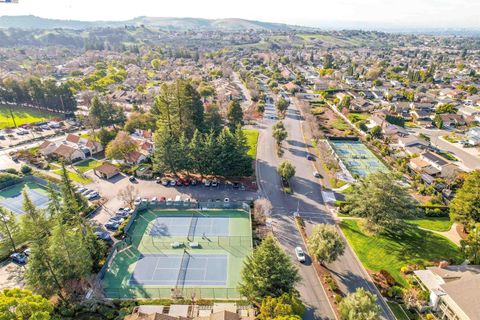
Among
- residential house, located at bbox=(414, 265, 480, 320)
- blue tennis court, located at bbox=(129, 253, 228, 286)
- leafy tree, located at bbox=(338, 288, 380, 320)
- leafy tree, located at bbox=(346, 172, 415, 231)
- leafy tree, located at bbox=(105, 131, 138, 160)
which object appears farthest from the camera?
leafy tree, located at bbox=(105, 131, 138, 160)

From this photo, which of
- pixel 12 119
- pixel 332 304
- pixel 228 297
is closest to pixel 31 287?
pixel 228 297

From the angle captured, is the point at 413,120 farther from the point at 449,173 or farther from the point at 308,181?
the point at 308,181

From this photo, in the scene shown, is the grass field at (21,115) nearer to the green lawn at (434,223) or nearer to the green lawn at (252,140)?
the green lawn at (252,140)

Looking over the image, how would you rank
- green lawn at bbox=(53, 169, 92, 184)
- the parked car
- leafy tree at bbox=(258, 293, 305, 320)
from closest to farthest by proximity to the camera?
1. leafy tree at bbox=(258, 293, 305, 320)
2. the parked car
3. green lawn at bbox=(53, 169, 92, 184)

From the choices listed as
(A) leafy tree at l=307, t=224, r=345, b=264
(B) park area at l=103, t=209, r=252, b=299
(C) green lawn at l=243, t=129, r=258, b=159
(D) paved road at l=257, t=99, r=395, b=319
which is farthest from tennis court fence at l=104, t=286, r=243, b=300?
(C) green lawn at l=243, t=129, r=258, b=159

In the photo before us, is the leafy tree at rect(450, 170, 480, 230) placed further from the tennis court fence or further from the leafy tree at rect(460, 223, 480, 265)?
the tennis court fence

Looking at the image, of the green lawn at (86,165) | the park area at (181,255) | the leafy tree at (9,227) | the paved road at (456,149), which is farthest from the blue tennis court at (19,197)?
the paved road at (456,149)

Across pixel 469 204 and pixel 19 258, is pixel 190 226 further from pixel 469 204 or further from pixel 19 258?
pixel 469 204

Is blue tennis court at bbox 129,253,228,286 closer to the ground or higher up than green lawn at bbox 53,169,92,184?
closer to the ground
